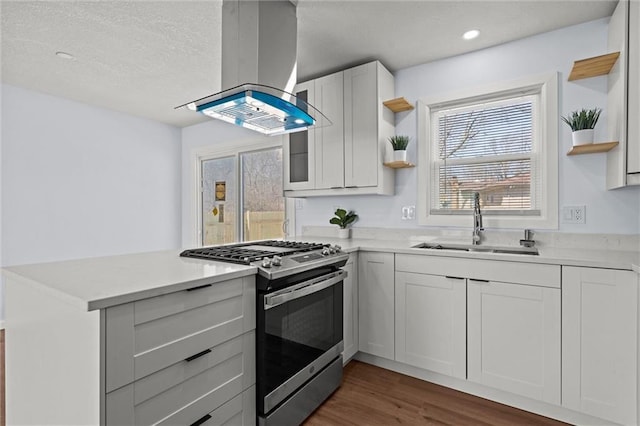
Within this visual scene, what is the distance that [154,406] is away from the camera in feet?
3.85

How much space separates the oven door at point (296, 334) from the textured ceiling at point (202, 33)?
5.57ft

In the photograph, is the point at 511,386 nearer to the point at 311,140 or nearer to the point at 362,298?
the point at 362,298

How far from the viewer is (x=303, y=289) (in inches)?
70.5

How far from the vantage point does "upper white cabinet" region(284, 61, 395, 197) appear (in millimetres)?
2742

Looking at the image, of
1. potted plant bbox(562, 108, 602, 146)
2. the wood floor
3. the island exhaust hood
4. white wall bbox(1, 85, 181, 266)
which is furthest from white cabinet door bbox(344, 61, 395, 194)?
white wall bbox(1, 85, 181, 266)

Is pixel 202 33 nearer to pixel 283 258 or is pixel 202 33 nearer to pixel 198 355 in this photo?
pixel 283 258

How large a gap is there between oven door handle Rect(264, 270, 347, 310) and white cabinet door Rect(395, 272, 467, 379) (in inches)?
19.9

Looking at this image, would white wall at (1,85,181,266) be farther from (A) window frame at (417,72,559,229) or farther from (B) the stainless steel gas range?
(A) window frame at (417,72,559,229)

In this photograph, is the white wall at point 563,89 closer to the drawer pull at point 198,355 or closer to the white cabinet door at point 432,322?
the white cabinet door at point 432,322

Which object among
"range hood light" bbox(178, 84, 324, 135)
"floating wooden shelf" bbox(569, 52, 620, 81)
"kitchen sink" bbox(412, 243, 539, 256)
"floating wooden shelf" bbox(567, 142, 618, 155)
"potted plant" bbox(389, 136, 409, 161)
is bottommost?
"kitchen sink" bbox(412, 243, 539, 256)

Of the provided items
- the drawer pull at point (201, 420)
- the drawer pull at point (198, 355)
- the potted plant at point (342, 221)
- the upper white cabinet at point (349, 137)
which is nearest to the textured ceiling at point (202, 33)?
the upper white cabinet at point (349, 137)

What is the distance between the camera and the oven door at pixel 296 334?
157 cm

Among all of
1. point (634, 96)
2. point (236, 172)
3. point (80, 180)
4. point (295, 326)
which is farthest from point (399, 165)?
point (80, 180)

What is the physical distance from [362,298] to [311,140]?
58.7 inches
